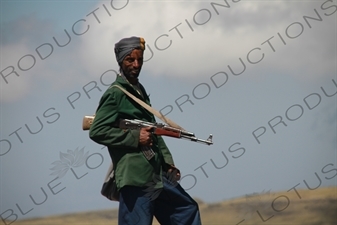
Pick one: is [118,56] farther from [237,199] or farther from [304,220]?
[304,220]

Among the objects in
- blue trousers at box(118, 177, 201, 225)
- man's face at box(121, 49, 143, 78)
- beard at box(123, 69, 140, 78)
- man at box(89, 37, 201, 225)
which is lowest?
blue trousers at box(118, 177, 201, 225)

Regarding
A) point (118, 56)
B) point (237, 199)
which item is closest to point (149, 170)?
point (118, 56)

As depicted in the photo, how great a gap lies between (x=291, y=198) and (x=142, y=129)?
2.41 m

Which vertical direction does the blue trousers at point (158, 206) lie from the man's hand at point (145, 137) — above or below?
below

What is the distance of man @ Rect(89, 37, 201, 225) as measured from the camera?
13.5ft

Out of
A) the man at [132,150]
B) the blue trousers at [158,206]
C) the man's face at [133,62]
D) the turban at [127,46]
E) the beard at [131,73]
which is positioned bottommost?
the blue trousers at [158,206]

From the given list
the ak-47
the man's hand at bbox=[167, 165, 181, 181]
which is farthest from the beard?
the man's hand at bbox=[167, 165, 181, 181]

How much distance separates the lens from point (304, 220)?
620 cm

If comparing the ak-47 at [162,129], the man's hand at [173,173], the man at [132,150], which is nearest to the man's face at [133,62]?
the man at [132,150]

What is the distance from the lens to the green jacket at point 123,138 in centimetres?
410

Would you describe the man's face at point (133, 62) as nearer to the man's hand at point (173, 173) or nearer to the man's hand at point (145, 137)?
the man's hand at point (145, 137)

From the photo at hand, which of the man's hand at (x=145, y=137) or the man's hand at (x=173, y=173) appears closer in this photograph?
the man's hand at (x=145, y=137)

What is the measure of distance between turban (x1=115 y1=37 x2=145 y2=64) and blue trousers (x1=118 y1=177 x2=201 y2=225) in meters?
0.65

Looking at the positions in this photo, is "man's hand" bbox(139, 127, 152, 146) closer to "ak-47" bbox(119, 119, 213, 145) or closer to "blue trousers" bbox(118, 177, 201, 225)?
"ak-47" bbox(119, 119, 213, 145)
